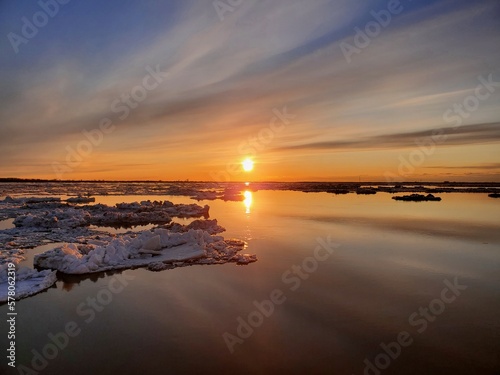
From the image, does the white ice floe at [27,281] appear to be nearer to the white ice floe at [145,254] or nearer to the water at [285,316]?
the water at [285,316]

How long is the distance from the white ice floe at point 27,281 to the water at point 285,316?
27 cm

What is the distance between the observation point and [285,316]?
612cm

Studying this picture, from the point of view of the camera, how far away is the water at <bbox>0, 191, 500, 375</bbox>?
4.66m

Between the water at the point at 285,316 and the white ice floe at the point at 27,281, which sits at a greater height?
the water at the point at 285,316

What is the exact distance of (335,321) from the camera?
5844mm

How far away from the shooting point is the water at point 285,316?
4660mm

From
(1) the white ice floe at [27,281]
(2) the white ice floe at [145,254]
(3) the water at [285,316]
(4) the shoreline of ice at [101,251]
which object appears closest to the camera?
(3) the water at [285,316]

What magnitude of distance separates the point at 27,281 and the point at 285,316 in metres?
6.48

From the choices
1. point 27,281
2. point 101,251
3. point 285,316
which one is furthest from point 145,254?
point 285,316

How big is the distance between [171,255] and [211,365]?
6522 mm

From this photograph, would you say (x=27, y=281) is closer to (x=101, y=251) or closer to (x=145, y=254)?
(x=101, y=251)

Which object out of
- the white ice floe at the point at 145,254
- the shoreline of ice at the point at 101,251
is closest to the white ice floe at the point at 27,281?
the shoreline of ice at the point at 101,251

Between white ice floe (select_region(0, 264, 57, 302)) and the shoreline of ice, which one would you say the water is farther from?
the shoreline of ice

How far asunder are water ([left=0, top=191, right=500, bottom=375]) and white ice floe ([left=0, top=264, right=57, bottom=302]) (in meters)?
0.27
